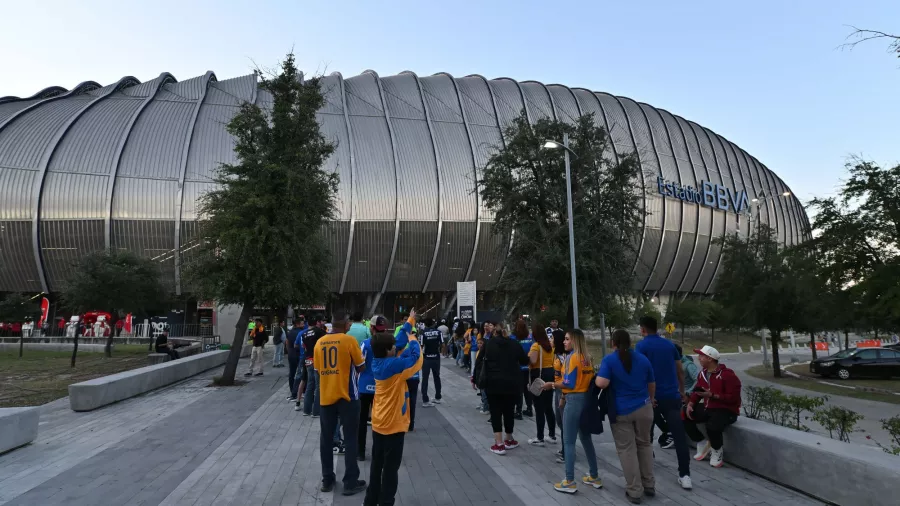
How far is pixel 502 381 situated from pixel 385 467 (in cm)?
279

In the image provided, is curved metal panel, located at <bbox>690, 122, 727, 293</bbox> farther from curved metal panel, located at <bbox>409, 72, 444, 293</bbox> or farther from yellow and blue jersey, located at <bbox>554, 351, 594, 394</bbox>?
yellow and blue jersey, located at <bbox>554, 351, 594, 394</bbox>

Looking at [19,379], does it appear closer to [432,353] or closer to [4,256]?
[432,353]

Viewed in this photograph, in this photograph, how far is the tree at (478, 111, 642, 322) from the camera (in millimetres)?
18656

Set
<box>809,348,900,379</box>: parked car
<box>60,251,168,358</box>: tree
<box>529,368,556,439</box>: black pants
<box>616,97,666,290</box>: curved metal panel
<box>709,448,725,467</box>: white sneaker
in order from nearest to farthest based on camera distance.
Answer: <box>709,448,725,467</box>: white sneaker < <box>529,368,556,439</box>: black pants < <box>809,348,900,379</box>: parked car < <box>60,251,168,358</box>: tree < <box>616,97,666,290</box>: curved metal panel

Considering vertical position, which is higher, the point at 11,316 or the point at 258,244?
the point at 258,244

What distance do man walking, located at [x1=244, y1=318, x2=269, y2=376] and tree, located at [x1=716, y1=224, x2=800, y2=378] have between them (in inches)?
832

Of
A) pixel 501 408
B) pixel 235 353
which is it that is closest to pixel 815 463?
pixel 501 408

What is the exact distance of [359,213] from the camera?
42656 mm

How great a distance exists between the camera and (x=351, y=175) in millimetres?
43219

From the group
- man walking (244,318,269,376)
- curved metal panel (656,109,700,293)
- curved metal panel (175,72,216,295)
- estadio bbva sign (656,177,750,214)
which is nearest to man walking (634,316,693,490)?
man walking (244,318,269,376)

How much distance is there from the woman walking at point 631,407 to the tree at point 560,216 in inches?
480

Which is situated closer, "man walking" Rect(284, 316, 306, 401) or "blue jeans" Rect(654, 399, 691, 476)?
"blue jeans" Rect(654, 399, 691, 476)

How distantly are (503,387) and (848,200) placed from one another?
654 inches

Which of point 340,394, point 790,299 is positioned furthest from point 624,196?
point 340,394
